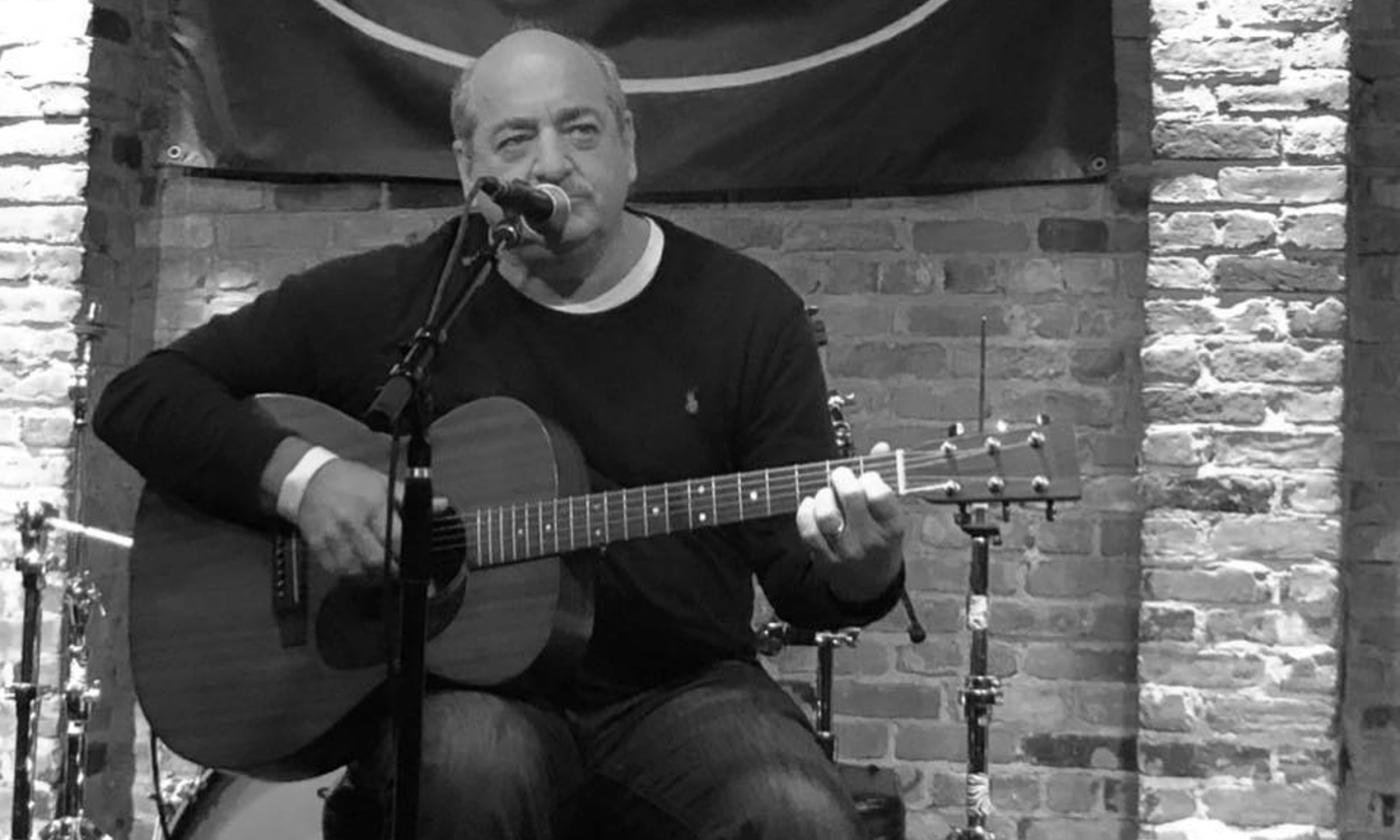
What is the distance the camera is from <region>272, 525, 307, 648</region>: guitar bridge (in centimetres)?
258

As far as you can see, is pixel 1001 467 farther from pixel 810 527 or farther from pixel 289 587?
pixel 289 587

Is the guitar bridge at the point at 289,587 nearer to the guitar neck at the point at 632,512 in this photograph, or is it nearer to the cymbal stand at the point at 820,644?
the guitar neck at the point at 632,512

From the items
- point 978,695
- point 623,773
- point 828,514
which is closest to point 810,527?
point 828,514

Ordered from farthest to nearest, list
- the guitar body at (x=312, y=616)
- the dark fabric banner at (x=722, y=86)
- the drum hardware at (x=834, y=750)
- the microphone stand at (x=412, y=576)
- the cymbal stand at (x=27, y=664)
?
1. the dark fabric banner at (x=722, y=86)
2. the cymbal stand at (x=27, y=664)
3. the drum hardware at (x=834, y=750)
4. the guitar body at (x=312, y=616)
5. the microphone stand at (x=412, y=576)

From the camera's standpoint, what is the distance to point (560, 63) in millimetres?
2693

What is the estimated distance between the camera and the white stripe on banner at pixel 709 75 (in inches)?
145

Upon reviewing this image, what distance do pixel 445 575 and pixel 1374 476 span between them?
1898 millimetres

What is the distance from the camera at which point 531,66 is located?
269 cm

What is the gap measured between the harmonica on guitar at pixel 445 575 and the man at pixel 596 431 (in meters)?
0.06

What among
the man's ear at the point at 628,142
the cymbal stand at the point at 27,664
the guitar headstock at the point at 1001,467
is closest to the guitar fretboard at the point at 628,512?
the guitar headstock at the point at 1001,467

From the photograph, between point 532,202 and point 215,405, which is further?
point 215,405

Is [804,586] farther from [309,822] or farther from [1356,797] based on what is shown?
[1356,797]

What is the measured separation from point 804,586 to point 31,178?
2.23 metres

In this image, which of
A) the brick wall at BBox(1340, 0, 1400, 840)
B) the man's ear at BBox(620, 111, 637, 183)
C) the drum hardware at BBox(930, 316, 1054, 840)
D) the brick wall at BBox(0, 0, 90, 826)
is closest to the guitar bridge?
the man's ear at BBox(620, 111, 637, 183)
